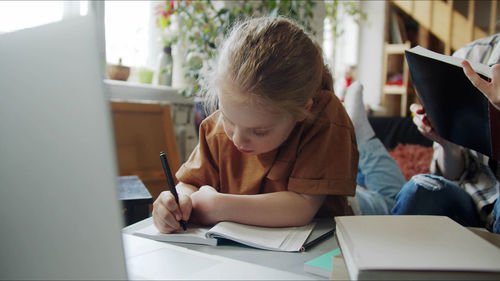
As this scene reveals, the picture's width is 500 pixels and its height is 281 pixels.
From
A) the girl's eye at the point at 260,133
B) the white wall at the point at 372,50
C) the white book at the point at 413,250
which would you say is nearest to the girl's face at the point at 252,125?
the girl's eye at the point at 260,133

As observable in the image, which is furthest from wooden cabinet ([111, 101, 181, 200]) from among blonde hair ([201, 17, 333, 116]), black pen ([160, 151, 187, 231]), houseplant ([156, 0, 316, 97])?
houseplant ([156, 0, 316, 97])

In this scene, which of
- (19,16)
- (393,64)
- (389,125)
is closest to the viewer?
(19,16)

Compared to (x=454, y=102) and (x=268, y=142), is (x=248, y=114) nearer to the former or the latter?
(x=268, y=142)

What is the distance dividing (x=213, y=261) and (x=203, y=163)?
29 cm

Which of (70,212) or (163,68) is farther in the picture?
(163,68)

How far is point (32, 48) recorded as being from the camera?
0.28 meters

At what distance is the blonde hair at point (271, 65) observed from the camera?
1.87ft

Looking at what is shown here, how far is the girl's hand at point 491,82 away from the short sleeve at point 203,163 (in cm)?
42

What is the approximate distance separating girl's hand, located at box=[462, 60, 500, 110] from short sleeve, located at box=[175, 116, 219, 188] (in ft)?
1.39

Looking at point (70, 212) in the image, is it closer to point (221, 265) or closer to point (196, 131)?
point (221, 265)

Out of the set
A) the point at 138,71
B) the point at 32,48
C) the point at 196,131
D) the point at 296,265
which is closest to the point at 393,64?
the point at 196,131

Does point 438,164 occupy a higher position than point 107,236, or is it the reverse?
point 107,236

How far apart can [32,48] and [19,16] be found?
0.71 metres

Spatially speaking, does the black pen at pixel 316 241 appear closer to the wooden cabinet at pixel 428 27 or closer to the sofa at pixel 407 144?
the wooden cabinet at pixel 428 27
